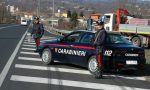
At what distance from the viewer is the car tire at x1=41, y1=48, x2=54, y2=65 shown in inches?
586

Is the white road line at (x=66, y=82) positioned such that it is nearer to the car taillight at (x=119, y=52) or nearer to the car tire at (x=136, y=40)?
the car taillight at (x=119, y=52)

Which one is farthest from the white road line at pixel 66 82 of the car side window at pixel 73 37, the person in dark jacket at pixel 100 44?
the car side window at pixel 73 37

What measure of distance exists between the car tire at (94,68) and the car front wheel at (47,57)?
87.7 inches

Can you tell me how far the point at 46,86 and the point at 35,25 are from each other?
33.9 ft

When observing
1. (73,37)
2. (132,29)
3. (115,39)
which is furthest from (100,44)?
(132,29)

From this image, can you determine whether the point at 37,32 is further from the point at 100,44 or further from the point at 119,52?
the point at 100,44

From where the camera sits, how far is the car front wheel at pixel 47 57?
14.9 meters

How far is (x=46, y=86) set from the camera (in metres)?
10.4

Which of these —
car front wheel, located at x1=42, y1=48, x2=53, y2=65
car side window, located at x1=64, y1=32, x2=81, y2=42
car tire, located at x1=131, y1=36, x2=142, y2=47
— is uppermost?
car side window, located at x1=64, y1=32, x2=81, y2=42

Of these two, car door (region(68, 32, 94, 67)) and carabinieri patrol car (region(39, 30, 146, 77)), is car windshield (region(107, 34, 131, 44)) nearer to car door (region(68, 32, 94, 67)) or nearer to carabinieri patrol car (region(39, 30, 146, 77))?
carabinieri patrol car (region(39, 30, 146, 77))

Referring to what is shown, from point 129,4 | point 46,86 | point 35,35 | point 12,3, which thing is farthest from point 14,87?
point 12,3

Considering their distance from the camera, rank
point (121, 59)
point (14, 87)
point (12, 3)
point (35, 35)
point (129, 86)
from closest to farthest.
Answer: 1. point (14, 87)
2. point (129, 86)
3. point (121, 59)
4. point (35, 35)
5. point (12, 3)

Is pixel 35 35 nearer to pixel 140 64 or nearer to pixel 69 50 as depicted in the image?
pixel 69 50

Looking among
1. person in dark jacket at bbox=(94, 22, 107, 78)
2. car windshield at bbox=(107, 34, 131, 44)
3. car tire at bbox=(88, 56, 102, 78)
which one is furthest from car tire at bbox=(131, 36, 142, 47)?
person in dark jacket at bbox=(94, 22, 107, 78)
